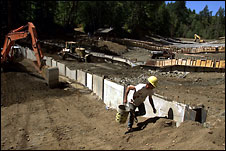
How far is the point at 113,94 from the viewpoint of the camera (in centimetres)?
886

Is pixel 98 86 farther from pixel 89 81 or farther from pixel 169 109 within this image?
pixel 169 109

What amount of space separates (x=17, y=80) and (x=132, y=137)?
10.00 meters

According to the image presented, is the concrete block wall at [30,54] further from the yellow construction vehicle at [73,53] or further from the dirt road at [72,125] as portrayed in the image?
the dirt road at [72,125]

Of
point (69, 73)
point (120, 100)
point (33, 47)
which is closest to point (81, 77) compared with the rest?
point (69, 73)

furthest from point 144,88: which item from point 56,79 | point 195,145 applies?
point 56,79

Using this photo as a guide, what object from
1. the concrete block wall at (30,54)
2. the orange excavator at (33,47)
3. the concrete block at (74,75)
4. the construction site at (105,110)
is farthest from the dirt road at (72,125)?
the concrete block wall at (30,54)

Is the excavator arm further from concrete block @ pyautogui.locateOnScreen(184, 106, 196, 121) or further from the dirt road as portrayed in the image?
concrete block @ pyautogui.locateOnScreen(184, 106, 196, 121)

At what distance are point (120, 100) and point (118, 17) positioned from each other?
40.1m

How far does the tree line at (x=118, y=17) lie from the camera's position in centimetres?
2883

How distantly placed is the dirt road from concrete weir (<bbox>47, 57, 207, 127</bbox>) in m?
0.37

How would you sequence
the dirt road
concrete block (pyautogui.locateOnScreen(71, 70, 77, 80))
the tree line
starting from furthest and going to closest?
the tree line, concrete block (pyautogui.locateOnScreen(71, 70, 77, 80)), the dirt road

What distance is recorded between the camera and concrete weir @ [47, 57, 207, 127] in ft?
16.9

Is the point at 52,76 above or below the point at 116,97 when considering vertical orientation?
above

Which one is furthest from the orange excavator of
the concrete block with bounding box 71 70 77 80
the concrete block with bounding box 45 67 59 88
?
the concrete block with bounding box 71 70 77 80
